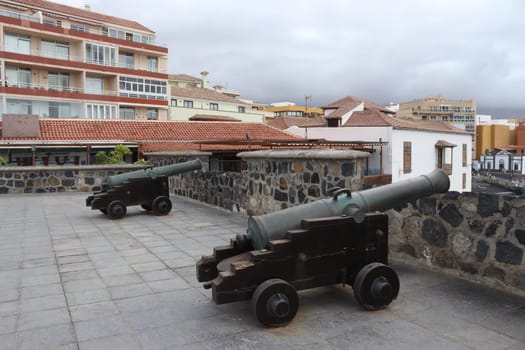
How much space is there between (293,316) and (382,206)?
1.27m

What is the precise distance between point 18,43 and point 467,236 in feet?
120

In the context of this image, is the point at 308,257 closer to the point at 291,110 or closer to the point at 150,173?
the point at 150,173

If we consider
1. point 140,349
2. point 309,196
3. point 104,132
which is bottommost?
point 140,349

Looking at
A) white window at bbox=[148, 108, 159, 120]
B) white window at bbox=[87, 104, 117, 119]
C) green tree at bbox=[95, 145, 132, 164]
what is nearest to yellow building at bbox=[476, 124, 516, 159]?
white window at bbox=[148, 108, 159, 120]

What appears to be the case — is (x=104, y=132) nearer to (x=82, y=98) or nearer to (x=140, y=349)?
(x=82, y=98)

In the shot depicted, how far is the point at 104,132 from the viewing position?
79.8ft

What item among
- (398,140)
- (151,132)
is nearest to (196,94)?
(151,132)

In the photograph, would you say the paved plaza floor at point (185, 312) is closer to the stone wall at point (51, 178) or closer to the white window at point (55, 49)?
the stone wall at point (51, 178)

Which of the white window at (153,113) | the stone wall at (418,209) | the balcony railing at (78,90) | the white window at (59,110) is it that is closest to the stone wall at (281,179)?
the stone wall at (418,209)

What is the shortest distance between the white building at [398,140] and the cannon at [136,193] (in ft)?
65.2

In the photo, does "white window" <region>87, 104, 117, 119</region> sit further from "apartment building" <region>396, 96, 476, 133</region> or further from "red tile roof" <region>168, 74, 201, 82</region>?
"apartment building" <region>396, 96, 476, 133</region>

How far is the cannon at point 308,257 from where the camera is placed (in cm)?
334

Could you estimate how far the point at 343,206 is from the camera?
3781 millimetres

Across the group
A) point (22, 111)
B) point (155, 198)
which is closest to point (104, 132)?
point (22, 111)
